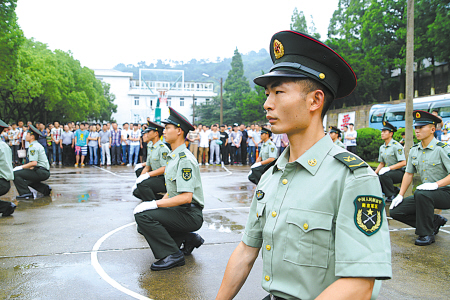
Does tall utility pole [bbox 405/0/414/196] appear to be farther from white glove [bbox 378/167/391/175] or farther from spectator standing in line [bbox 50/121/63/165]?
Result: spectator standing in line [bbox 50/121/63/165]

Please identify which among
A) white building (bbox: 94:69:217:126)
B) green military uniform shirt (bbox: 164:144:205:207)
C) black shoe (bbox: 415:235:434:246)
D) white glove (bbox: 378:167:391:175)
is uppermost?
white building (bbox: 94:69:217:126)

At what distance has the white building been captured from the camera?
78.9m

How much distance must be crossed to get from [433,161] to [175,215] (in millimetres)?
3890

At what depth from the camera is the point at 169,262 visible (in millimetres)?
4098

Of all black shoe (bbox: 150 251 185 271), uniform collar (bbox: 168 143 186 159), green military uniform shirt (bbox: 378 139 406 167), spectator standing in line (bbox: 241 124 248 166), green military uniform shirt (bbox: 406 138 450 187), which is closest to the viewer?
black shoe (bbox: 150 251 185 271)

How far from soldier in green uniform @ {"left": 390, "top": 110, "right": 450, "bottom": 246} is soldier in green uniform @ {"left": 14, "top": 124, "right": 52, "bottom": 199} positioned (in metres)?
7.58

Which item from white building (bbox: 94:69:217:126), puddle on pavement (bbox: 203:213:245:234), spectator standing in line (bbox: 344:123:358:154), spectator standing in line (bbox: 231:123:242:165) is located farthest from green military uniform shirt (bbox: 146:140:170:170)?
white building (bbox: 94:69:217:126)

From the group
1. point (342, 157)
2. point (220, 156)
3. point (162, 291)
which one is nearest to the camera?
point (342, 157)

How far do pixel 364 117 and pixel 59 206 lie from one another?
96.6 feet

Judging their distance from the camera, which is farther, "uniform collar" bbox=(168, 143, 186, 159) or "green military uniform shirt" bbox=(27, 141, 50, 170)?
"green military uniform shirt" bbox=(27, 141, 50, 170)

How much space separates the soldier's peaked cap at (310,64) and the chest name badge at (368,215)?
53 centimetres

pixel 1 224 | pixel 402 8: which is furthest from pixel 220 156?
pixel 402 8

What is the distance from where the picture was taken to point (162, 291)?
352 centimetres

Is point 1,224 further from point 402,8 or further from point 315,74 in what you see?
point 402,8
